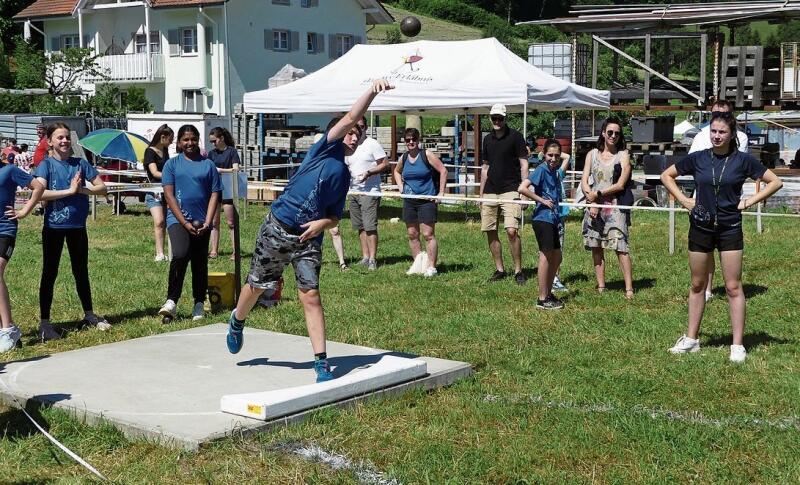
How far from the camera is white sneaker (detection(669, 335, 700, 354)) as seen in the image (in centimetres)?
802

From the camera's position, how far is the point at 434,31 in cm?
8262

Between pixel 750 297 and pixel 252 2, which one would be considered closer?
pixel 750 297

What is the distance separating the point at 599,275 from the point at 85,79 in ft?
134

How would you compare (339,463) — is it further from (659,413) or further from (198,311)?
(198,311)

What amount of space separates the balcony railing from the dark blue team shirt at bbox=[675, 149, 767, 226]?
140ft

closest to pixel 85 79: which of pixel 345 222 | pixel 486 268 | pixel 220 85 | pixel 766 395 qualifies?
pixel 220 85

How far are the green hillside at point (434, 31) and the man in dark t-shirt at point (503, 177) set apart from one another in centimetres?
6444

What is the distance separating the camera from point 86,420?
20.1 feet

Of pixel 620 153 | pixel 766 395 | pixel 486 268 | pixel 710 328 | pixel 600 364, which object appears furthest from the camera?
pixel 486 268

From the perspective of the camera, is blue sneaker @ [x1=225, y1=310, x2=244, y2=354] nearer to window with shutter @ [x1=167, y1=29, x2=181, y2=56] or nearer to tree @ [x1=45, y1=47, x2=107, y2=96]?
tree @ [x1=45, y1=47, x2=107, y2=96]

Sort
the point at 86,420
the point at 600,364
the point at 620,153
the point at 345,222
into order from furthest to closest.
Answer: the point at 345,222 → the point at 620,153 → the point at 600,364 → the point at 86,420

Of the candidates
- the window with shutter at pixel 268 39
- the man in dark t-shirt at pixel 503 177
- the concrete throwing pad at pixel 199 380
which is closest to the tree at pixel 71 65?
the window with shutter at pixel 268 39

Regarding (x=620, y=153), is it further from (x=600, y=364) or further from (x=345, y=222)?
(x=345, y=222)

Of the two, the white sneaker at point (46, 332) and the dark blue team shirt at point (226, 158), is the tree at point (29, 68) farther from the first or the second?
the white sneaker at point (46, 332)
